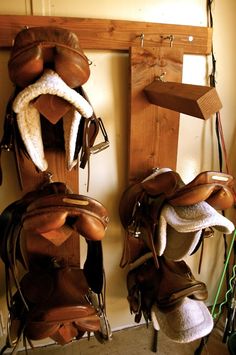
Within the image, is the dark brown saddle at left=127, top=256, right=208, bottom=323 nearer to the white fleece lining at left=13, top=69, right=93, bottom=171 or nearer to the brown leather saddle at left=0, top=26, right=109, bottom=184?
the white fleece lining at left=13, top=69, right=93, bottom=171

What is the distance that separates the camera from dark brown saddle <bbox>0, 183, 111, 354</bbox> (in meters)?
0.68

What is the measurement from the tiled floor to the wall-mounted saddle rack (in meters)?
0.93

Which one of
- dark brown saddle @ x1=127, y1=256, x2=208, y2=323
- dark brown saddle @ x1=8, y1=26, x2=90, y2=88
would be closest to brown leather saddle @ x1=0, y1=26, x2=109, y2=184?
dark brown saddle @ x1=8, y1=26, x2=90, y2=88

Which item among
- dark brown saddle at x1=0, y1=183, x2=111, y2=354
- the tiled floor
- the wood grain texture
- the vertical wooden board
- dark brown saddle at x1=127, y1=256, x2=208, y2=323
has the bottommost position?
the tiled floor

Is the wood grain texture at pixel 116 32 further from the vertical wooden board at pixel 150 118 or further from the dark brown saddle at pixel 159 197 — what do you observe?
the dark brown saddle at pixel 159 197

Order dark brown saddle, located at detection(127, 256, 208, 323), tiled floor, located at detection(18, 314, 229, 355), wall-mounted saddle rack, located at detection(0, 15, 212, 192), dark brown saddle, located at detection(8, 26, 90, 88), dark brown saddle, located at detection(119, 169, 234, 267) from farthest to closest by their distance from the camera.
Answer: tiled floor, located at detection(18, 314, 229, 355) < dark brown saddle, located at detection(127, 256, 208, 323) < wall-mounted saddle rack, located at detection(0, 15, 212, 192) < dark brown saddle, located at detection(119, 169, 234, 267) < dark brown saddle, located at detection(8, 26, 90, 88)

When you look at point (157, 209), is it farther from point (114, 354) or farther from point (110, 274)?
point (114, 354)

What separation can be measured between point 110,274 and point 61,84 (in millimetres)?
1003

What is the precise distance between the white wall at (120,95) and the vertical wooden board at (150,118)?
0.06m

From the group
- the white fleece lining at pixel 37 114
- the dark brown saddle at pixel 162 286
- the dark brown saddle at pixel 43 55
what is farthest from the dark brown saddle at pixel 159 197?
the dark brown saddle at pixel 43 55

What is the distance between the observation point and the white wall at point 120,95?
3.15ft

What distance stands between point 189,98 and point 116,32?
0.46m

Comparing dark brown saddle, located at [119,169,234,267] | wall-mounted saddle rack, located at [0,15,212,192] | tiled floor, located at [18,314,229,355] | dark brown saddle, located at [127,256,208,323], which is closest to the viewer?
dark brown saddle, located at [119,169,234,267]

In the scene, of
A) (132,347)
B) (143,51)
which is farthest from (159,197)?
(132,347)
